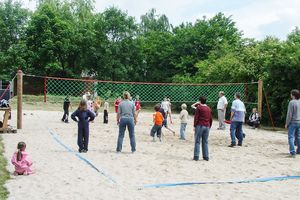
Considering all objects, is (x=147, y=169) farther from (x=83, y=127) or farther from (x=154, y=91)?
(x=154, y=91)

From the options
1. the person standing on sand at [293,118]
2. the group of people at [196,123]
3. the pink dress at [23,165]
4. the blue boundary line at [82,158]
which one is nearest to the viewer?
the blue boundary line at [82,158]

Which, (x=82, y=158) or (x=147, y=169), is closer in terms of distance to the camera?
(x=147, y=169)

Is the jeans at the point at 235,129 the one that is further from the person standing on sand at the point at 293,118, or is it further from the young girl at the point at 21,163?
→ the young girl at the point at 21,163

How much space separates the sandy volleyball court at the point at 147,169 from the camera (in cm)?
687

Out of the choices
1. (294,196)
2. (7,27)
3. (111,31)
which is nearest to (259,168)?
(294,196)

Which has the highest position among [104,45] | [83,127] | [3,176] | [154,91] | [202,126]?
[104,45]

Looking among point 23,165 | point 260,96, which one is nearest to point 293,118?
point 23,165

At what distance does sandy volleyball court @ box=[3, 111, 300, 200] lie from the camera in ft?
22.5

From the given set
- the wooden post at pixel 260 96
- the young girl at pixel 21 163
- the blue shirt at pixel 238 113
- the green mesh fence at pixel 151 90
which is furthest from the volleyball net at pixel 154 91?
the young girl at pixel 21 163

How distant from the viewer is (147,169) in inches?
347

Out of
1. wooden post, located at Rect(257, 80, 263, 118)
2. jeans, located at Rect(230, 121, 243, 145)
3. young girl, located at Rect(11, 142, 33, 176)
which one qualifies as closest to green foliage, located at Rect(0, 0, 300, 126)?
wooden post, located at Rect(257, 80, 263, 118)

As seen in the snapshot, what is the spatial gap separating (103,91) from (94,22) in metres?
14.7

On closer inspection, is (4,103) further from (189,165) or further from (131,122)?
(189,165)

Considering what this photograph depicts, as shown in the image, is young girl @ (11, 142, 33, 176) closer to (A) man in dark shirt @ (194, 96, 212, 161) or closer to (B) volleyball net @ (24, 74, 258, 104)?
(A) man in dark shirt @ (194, 96, 212, 161)
